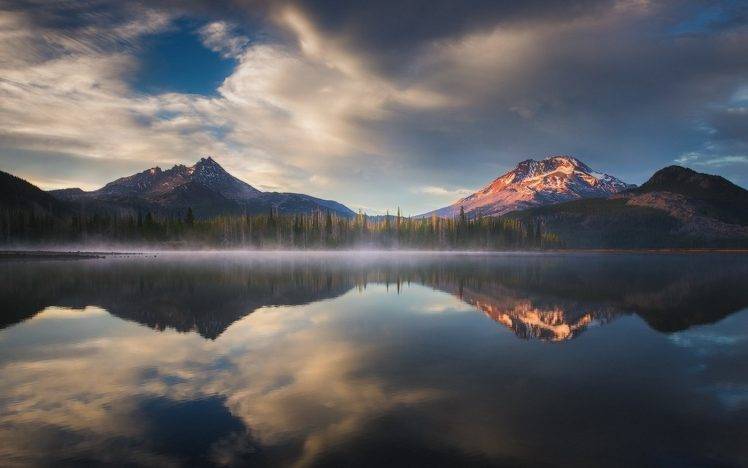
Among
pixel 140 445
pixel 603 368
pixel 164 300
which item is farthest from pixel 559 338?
pixel 164 300

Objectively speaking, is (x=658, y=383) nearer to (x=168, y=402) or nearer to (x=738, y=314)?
(x=168, y=402)

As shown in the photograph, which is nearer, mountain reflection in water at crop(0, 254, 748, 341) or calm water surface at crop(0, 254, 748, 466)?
calm water surface at crop(0, 254, 748, 466)

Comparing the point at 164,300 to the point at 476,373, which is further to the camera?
the point at 164,300

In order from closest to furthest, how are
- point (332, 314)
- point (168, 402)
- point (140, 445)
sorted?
point (140, 445) → point (168, 402) → point (332, 314)

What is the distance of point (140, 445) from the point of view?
13328 millimetres

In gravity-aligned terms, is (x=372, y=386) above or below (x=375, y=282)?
above

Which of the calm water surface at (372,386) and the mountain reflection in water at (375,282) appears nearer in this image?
the calm water surface at (372,386)

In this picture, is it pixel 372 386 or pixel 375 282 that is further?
pixel 375 282

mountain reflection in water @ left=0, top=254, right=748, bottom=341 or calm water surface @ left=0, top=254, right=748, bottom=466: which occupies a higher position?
calm water surface @ left=0, top=254, right=748, bottom=466

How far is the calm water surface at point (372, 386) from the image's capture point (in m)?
13.0

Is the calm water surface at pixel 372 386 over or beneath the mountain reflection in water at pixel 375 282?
over

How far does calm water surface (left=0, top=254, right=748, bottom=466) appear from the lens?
1297 centimetres

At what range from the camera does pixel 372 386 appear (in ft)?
61.6

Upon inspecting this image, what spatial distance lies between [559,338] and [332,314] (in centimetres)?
1941
